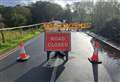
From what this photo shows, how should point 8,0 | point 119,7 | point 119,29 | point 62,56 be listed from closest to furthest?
point 62,56 < point 119,29 < point 119,7 < point 8,0

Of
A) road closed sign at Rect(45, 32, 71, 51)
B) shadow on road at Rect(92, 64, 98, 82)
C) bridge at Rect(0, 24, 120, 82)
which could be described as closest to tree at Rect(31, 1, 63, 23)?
road closed sign at Rect(45, 32, 71, 51)

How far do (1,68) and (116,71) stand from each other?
4619 millimetres

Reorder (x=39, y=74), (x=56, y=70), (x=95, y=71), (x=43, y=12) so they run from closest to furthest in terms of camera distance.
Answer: (x=39, y=74) < (x=95, y=71) < (x=56, y=70) < (x=43, y=12)

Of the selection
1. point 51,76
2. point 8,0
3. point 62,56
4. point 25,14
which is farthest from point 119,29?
point 8,0

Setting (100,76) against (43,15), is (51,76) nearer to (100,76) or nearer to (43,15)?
(100,76)

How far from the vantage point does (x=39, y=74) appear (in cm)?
1188

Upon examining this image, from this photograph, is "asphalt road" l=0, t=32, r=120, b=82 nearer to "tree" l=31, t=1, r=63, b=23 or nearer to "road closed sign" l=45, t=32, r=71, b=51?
"road closed sign" l=45, t=32, r=71, b=51

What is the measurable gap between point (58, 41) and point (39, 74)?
13.3ft

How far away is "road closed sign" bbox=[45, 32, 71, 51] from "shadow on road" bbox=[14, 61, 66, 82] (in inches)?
70.5

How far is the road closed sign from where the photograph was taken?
1569cm

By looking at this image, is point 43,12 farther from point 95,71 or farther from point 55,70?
point 95,71

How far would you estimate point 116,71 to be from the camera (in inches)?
503

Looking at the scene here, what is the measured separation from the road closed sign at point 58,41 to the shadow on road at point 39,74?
70.5 inches

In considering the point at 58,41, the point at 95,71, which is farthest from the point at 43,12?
the point at 95,71
